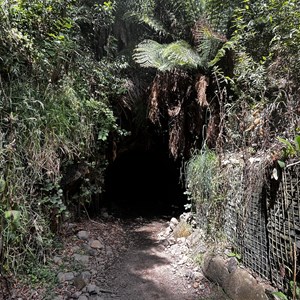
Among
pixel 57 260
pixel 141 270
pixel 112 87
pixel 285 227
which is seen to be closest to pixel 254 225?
pixel 285 227

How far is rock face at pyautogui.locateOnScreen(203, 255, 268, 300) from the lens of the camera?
6.20ft

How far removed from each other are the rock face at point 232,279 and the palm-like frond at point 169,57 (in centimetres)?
251

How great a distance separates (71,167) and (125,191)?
13.1 feet

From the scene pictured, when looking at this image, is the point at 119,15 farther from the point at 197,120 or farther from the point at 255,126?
the point at 255,126

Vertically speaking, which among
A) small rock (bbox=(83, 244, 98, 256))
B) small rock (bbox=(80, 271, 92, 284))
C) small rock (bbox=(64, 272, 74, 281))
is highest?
small rock (bbox=(83, 244, 98, 256))

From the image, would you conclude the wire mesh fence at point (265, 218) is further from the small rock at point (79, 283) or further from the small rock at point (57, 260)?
the small rock at point (57, 260)

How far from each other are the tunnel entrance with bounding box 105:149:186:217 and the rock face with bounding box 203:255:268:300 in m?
2.63

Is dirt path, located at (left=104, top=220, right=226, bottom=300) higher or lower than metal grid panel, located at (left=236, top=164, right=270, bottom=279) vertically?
lower

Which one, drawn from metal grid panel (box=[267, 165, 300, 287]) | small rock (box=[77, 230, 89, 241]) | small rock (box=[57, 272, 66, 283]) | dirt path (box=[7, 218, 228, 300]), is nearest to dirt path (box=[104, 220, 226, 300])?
dirt path (box=[7, 218, 228, 300])

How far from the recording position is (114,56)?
12.6 ft

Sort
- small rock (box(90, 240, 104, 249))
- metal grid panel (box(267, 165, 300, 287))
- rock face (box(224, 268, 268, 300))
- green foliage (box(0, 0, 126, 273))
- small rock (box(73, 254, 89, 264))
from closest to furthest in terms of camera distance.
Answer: metal grid panel (box(267, 165, 300, 287)) → rock face (box(224, 268, 268, 300)) → green foliage (box(0, 0, 126, 273)) → small rock (box(73, 254, 89, 264)) → small rock (box(90, 240, 104, 249))

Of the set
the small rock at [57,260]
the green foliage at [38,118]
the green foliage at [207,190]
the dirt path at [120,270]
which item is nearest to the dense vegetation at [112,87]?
the green foliage at [38,118]

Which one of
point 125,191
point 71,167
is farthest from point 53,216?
point 125,191

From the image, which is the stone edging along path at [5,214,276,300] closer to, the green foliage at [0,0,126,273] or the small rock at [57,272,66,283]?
the small rock at [57,272,66,283]
